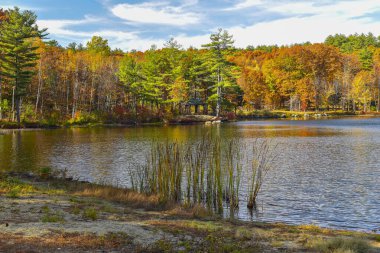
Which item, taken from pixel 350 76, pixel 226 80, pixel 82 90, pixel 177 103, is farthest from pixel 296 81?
pixel 82 90

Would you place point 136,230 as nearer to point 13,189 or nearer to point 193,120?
point 13,189

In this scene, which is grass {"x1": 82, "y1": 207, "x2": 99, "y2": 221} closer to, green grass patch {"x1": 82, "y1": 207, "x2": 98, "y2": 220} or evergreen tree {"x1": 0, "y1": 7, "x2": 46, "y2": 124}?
green grass patch {"x1": 82, "y1": 207, "x2": 98, "y2": 220}

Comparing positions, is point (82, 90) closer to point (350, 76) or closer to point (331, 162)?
point (331, 162)

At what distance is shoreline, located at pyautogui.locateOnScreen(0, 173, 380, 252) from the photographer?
29.8 ft

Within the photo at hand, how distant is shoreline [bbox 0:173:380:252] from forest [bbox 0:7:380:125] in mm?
44374

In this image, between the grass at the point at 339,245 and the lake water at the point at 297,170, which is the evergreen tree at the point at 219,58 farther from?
the grass at the point at 339,245

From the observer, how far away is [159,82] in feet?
252

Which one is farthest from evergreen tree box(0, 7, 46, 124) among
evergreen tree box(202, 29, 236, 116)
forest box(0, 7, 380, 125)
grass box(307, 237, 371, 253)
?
grass box(307, 237, 371, 253)

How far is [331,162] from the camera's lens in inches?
1059

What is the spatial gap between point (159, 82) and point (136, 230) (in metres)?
67.7

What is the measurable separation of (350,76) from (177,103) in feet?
197

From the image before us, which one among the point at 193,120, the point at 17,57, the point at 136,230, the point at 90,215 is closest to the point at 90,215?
the point at 90,215

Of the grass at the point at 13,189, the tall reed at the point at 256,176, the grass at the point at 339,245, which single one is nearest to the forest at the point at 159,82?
the grass at the point at 13,189

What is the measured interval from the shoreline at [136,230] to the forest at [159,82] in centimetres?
4437
